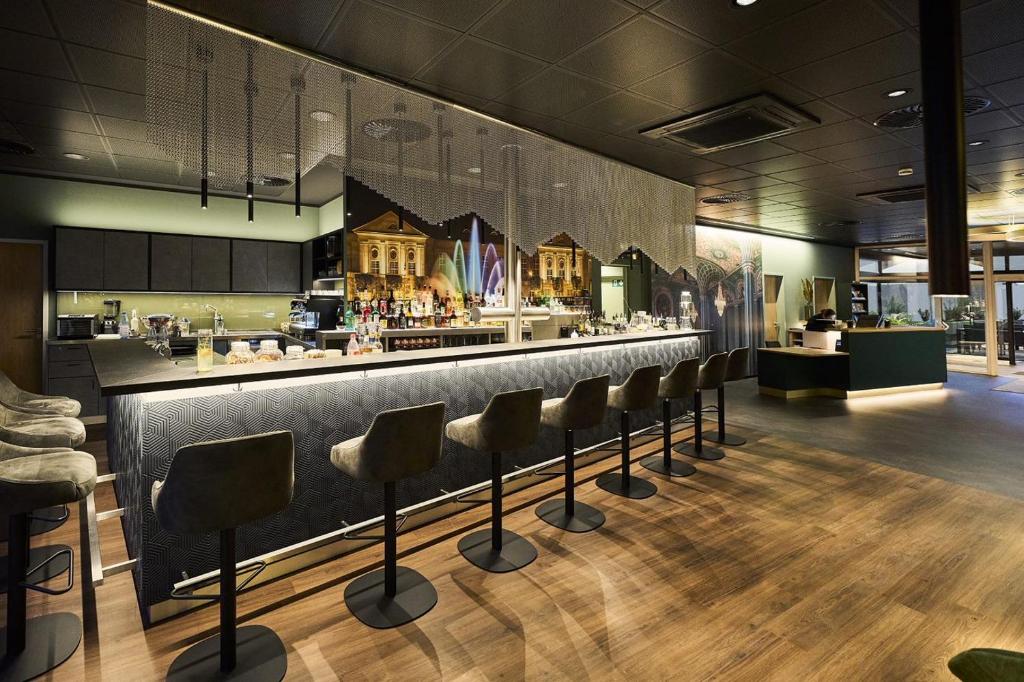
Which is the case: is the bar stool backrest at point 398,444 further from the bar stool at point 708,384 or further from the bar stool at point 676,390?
the bar stool at point 708,384

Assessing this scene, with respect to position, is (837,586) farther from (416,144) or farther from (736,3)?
(416,144)

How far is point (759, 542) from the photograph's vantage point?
10.9 ft

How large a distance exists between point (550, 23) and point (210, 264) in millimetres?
6897

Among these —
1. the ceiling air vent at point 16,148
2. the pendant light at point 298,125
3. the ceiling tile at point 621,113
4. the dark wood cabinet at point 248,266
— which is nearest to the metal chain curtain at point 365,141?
the pendant light at point 298,125

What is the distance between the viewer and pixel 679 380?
451 centimetres

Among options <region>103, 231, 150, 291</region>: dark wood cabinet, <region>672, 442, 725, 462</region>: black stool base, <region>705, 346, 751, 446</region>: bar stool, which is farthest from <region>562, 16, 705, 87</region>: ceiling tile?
<region>103, 231, 150, 291</region>: dark wood cabinet

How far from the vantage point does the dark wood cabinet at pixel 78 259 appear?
6633mm

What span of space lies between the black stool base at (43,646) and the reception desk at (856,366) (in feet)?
29.3

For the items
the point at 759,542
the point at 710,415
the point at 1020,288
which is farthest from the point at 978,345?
the point at 759,542

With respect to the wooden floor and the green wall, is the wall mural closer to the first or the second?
the wooden floor

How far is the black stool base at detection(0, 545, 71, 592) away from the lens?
2.86 meters

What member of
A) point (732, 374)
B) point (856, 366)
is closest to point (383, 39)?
point (732, 374)

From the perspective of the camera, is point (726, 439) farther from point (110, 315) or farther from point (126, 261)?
point (110, 315)

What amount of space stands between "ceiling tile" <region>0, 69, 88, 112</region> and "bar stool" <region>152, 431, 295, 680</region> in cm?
355
